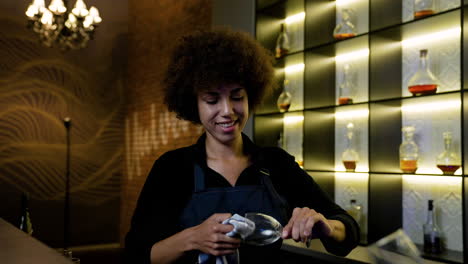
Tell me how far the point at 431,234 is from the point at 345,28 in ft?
4.87

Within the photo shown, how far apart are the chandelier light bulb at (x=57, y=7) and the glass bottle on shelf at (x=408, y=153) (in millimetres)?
3400

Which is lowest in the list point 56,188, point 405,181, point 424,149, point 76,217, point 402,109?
point 76,217

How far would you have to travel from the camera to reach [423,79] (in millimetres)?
2701

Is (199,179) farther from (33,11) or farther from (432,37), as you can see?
(33,11)

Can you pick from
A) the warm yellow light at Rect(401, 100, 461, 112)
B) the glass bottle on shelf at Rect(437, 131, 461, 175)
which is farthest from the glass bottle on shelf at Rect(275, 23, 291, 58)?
the glass bottle on shelf at Rect(437, 131, 461, 175)

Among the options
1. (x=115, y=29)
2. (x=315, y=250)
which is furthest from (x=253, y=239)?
(x=115, y=29)

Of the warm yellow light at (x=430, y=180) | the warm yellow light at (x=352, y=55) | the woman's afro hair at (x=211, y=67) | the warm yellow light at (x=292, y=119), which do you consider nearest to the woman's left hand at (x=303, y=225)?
the woman's afro hair at (x=211, y=67)

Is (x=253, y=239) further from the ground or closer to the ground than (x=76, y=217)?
further from the ground

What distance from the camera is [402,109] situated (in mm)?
2990

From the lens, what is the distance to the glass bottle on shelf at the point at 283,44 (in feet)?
12.1

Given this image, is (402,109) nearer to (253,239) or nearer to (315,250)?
(315,250)

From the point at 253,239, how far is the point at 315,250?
1.75 metres

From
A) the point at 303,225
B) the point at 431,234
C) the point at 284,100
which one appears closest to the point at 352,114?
the point at 284,100

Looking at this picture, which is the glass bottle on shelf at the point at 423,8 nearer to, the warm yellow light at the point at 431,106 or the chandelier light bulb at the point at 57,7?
the warm yellow light at the point at 431,106
